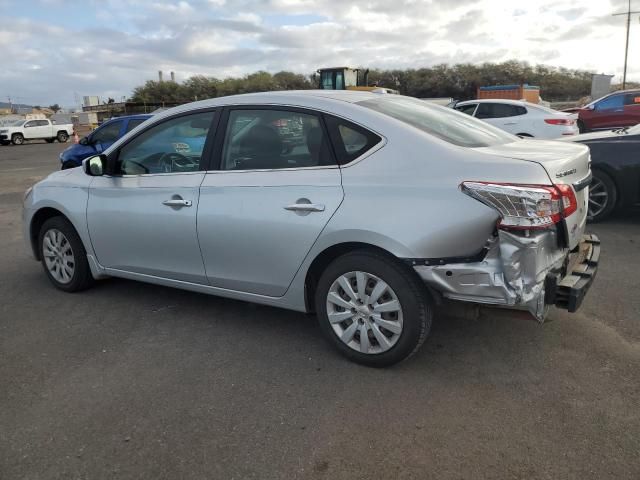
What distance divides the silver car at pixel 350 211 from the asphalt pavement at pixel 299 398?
13.4 inches

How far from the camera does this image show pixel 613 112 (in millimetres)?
15555

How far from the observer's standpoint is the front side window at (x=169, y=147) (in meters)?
3.86

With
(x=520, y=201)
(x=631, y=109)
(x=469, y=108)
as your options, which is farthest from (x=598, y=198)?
(x=631, y=109)

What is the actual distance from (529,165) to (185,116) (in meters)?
2.46

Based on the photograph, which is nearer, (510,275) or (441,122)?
(510,275)

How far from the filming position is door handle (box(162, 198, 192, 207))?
375 centimetres

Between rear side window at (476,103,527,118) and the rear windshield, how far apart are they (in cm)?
1010

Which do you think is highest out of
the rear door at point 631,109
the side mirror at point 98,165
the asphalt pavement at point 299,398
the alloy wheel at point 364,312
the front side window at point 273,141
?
the rear door at point 631,109

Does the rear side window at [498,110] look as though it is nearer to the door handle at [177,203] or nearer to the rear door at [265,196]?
the rear door at [265,196]

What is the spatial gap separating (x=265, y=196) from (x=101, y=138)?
9730 millimetres

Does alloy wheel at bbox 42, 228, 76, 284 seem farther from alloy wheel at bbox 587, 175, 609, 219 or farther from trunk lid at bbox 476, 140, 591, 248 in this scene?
alloy wheel at bbox 587, 175, 609, 219

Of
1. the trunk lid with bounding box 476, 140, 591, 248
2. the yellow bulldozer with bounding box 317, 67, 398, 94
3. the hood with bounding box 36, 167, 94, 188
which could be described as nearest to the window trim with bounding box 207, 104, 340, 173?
the trunk lid with bounding box 476, 140, 591, 248

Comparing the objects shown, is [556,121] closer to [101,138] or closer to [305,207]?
[101,138]

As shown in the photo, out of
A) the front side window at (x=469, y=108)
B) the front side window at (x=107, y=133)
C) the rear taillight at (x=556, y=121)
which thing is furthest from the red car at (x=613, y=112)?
the front side window at (x=107, y=133)
